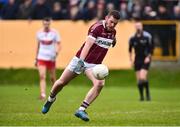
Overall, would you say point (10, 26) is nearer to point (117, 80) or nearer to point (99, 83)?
point (117, 80)

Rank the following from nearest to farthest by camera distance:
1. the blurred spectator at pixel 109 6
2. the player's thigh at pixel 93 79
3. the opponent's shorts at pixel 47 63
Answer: the player's thigh at pixel 93 79 < the opponent's shorts at pixel 47 63 < the blurred spectator at pixel 109 6

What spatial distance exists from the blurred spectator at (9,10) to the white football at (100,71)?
61.1ft

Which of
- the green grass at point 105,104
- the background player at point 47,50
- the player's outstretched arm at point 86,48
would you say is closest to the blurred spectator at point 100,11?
the green grass at point 105,104

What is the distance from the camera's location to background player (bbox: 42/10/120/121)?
16.2 metres

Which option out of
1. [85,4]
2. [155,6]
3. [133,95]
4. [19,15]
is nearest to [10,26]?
[19,15]

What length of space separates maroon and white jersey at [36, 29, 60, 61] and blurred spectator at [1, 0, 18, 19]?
9111 mm

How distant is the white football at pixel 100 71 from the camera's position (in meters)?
16.0

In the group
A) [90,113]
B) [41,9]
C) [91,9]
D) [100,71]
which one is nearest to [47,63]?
[90,113]

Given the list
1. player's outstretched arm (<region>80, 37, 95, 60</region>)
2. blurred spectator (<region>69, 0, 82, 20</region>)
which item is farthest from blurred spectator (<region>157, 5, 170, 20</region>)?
player's outstretched arm (<region>80, 37, 95, 60</region>)

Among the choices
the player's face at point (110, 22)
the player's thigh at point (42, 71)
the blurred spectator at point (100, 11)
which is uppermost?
the player's face at point (110, 22)

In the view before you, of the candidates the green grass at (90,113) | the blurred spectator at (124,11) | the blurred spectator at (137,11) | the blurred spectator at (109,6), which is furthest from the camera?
the blurred spectator at (137,11)

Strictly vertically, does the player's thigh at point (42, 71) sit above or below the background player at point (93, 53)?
below

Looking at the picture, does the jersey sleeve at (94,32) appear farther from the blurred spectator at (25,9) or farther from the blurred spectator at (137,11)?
the blurred spectator at (25,9)

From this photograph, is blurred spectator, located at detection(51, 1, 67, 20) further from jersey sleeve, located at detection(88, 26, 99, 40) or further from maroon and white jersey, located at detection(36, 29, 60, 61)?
jersey sleeve, located at detection(88, 26, 99, 40)
